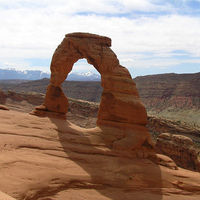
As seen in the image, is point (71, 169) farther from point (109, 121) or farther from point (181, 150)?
point (181, 150)

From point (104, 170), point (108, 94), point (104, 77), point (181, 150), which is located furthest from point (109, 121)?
point (181, 150)

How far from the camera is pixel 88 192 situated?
938 cm

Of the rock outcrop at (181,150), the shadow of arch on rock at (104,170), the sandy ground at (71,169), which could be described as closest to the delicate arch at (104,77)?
the shadow of arch on rock at (104,170)

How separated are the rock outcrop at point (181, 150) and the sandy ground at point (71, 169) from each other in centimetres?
853

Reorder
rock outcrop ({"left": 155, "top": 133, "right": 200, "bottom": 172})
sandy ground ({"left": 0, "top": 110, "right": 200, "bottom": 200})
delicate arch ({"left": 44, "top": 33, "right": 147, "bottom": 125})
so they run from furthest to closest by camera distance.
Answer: rock outcrop ({"left": 155, "top": 133, "right": 200, "bottom": 172}) → delicate arch ({"left": 44, "top": 33, "right": 147, "bottom": 125}) → sandy ground ({"left": 0, "top": 110, "right": 200, "bottom": 200})

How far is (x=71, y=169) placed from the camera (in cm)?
996

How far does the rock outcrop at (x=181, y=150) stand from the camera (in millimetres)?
20703

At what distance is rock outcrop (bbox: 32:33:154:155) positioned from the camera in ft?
43.0

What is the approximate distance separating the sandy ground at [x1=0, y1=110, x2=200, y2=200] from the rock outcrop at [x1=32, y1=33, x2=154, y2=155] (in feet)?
3.04

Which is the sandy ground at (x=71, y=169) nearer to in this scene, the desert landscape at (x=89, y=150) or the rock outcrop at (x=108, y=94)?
the desert landscape at (x=89, y=150)

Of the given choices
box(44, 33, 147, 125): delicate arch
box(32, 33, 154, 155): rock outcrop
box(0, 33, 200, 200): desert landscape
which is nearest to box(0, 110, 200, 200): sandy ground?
box(0, 33, 200, 200): desert landscape

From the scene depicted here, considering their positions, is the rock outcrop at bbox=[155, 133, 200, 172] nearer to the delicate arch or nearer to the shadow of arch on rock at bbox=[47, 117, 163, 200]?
the shadow of arch on rock at bbox=[47, 117, 163, 200]

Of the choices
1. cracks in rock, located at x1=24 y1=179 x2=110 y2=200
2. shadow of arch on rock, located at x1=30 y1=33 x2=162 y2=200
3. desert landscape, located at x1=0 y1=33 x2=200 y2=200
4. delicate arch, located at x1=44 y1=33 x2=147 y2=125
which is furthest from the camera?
delicate arch, located at x1=44 y1=33 x2=147 y2=125

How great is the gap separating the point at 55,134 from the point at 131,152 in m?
4.57
